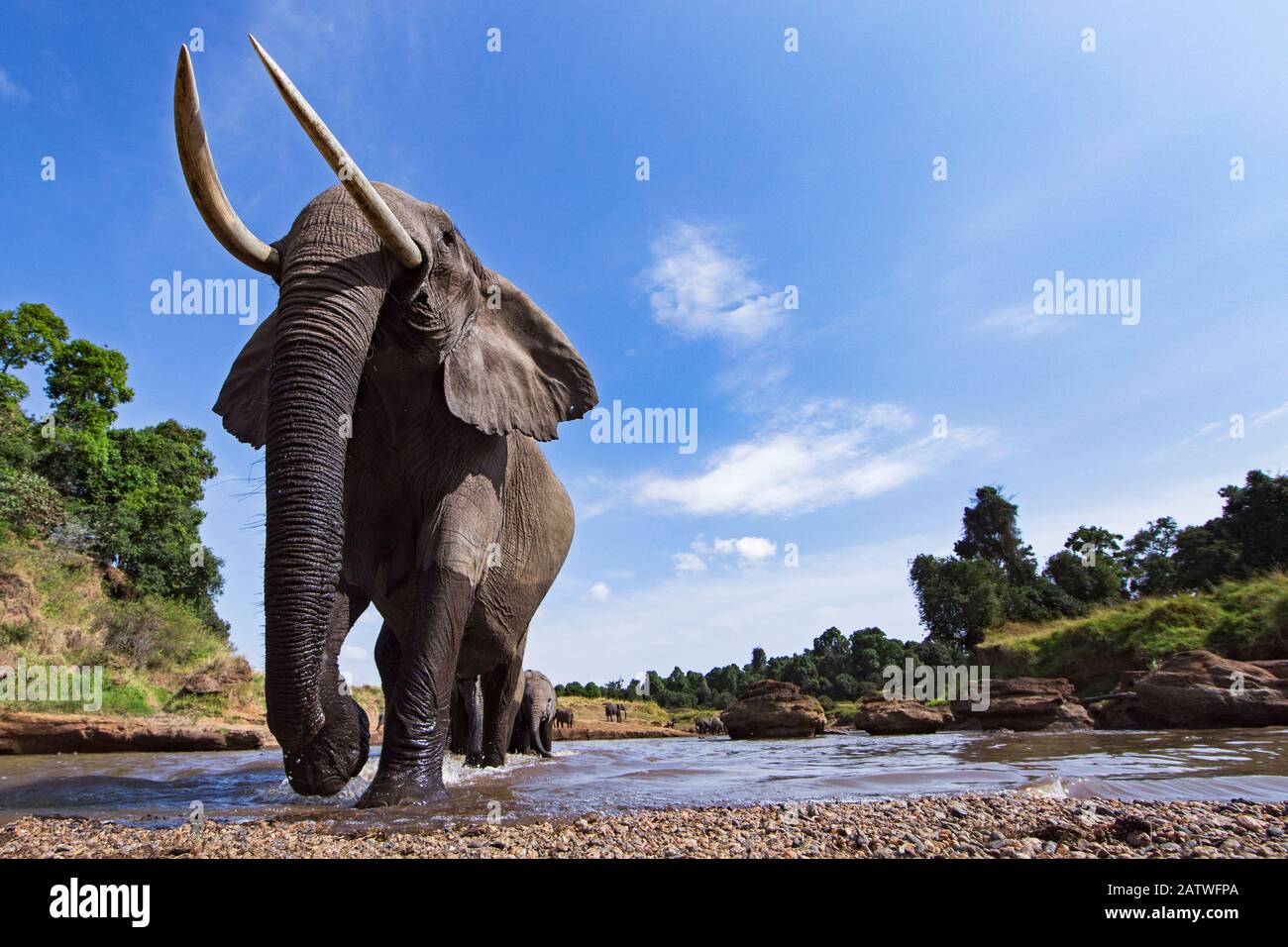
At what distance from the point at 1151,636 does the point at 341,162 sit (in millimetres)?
29621

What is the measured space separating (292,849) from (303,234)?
12.5ft

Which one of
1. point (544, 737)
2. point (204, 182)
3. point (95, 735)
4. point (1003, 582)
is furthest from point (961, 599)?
point (204, 182)

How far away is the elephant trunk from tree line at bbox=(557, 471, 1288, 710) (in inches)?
1156

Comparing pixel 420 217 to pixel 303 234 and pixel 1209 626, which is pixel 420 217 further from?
pixel 1209 626

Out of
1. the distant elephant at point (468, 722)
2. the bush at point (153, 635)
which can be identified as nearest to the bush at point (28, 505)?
the bush at point (153, 635)

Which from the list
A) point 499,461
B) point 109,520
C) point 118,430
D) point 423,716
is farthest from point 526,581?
point 118,430

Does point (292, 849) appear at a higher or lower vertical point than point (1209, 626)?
higher

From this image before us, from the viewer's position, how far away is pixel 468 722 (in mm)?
11117

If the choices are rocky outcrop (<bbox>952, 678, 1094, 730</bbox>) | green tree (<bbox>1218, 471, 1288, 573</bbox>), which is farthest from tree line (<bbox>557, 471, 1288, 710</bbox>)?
rocky outcrop (<bbox>952, 678, 1094, 730</bbox>)

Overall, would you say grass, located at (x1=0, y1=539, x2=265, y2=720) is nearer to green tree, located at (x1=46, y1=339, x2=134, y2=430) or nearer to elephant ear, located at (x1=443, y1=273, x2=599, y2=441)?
green tree, located at (x1=46, y1=339, x2=134, y2=430)

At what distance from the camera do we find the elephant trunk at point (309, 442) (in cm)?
450

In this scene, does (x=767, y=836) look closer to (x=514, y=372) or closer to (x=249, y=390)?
(x=514, y=372)

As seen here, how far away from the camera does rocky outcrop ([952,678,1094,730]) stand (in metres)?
19.5

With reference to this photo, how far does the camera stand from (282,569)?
14.8 feet
